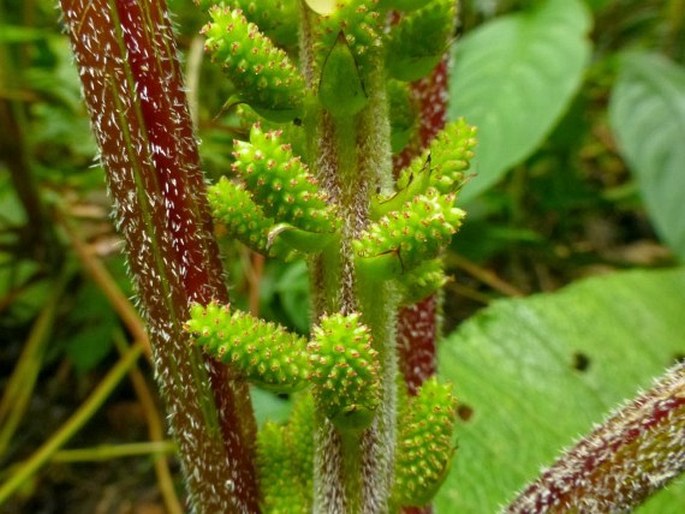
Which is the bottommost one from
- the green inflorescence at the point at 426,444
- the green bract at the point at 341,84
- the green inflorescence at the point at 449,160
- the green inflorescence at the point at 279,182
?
the green inflorescence at the point at 426,444

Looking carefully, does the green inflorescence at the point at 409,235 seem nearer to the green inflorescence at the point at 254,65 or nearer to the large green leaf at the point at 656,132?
the green inflorescence at the point at 254,65

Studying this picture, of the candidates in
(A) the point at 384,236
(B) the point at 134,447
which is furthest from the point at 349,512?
(B) the point at 134,447

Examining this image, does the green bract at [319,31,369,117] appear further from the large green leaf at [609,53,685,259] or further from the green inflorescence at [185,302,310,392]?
the large green leaf at [609,53,685,259]

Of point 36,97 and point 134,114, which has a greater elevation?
point 134,114

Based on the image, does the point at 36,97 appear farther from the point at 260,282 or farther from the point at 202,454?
the point at 202,454

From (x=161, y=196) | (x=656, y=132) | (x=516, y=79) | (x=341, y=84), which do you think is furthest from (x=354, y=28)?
(x=656, y=132)

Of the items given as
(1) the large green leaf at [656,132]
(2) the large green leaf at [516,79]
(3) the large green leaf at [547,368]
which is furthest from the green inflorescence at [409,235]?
(1) the large green leaf at [656,132]

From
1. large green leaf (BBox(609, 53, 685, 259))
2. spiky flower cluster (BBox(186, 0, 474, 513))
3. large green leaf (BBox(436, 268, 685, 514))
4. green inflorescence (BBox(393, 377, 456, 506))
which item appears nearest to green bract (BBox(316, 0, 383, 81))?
spiky flower cluster (BBox(186, 0, 474, 513))
